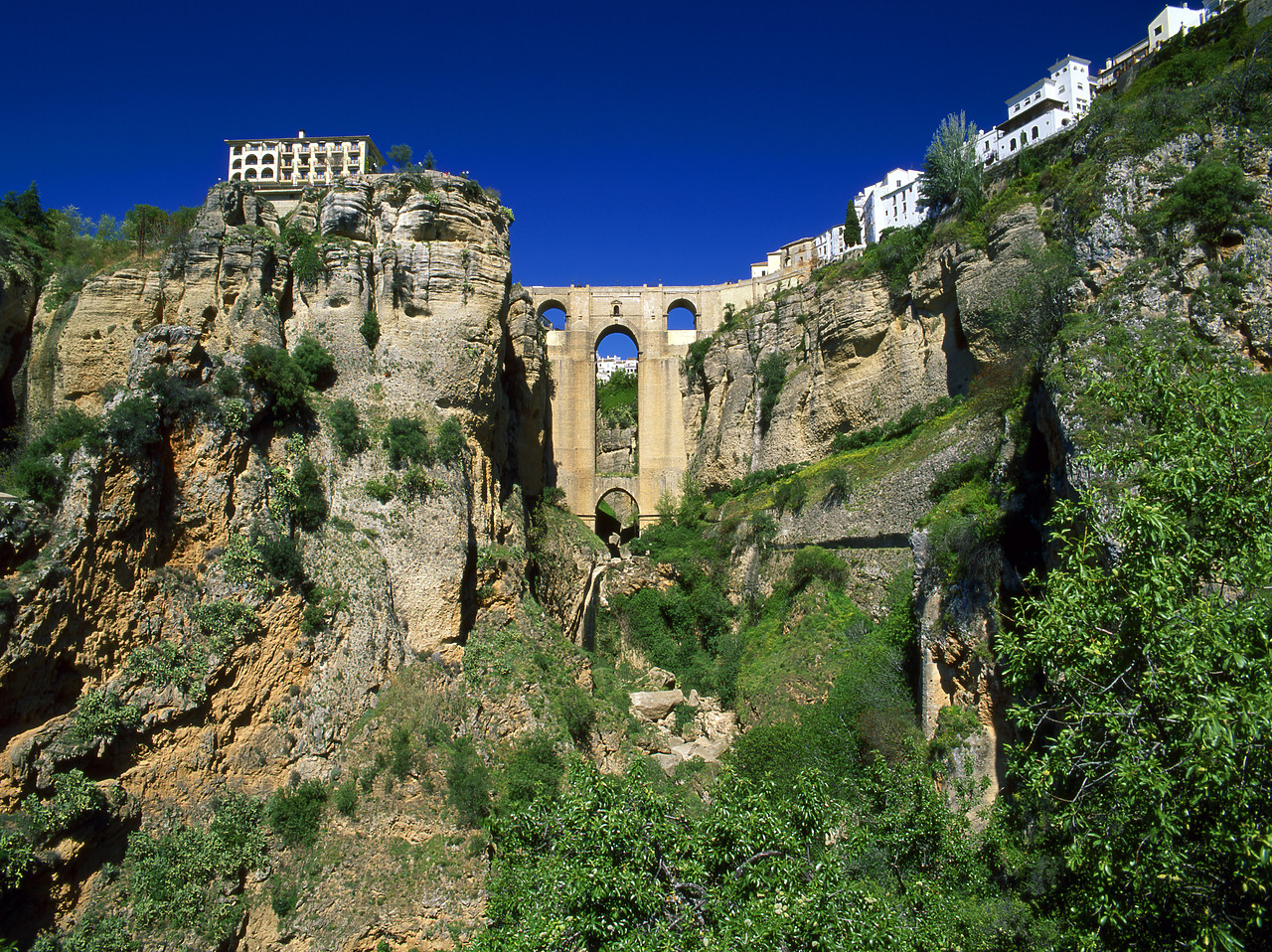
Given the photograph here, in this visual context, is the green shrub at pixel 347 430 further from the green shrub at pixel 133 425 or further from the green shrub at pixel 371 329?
the green shrub at pixel 133 425

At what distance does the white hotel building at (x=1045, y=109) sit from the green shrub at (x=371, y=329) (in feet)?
142

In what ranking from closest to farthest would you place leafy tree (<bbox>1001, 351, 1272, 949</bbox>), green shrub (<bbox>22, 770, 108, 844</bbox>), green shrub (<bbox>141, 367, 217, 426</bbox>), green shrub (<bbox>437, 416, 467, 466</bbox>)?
leafy tree (<bbox>1001, 351, 1272, 949</bbox>) → green shrub (<bbox>22, 770, 108, 844</bbox>) → green shrub (<bbox>141, 367, 217, 426</bbox>) → green shrub (<bbox>437, 416, 467, 466</bbox>)

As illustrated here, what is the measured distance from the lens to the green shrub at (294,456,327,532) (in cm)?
1739

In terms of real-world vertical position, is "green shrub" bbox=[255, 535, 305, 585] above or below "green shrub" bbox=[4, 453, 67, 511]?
below

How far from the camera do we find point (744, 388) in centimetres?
3556

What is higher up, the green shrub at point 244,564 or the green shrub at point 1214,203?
the green shrub at point 1214,203

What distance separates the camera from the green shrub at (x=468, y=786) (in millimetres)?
15781

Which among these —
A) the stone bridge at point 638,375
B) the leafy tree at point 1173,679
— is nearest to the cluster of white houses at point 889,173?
the stone bridge at point 638,375

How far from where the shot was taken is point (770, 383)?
33719mm

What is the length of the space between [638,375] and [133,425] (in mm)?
27377

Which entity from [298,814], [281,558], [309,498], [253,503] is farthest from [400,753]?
[253,503]

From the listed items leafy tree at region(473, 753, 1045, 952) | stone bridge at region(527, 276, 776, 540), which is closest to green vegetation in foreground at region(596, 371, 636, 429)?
stone bridge at region(527, 276, 776, 540)

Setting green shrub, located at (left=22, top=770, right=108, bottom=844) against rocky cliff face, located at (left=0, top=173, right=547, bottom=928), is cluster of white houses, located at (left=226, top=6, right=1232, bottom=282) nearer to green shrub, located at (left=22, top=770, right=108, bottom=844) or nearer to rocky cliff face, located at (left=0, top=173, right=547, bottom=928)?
rocky cliff face, located at (left=0, top=173, right=547, bottom=928)

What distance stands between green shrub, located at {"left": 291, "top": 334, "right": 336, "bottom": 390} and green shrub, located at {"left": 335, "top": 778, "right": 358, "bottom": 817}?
9347 millimetres
